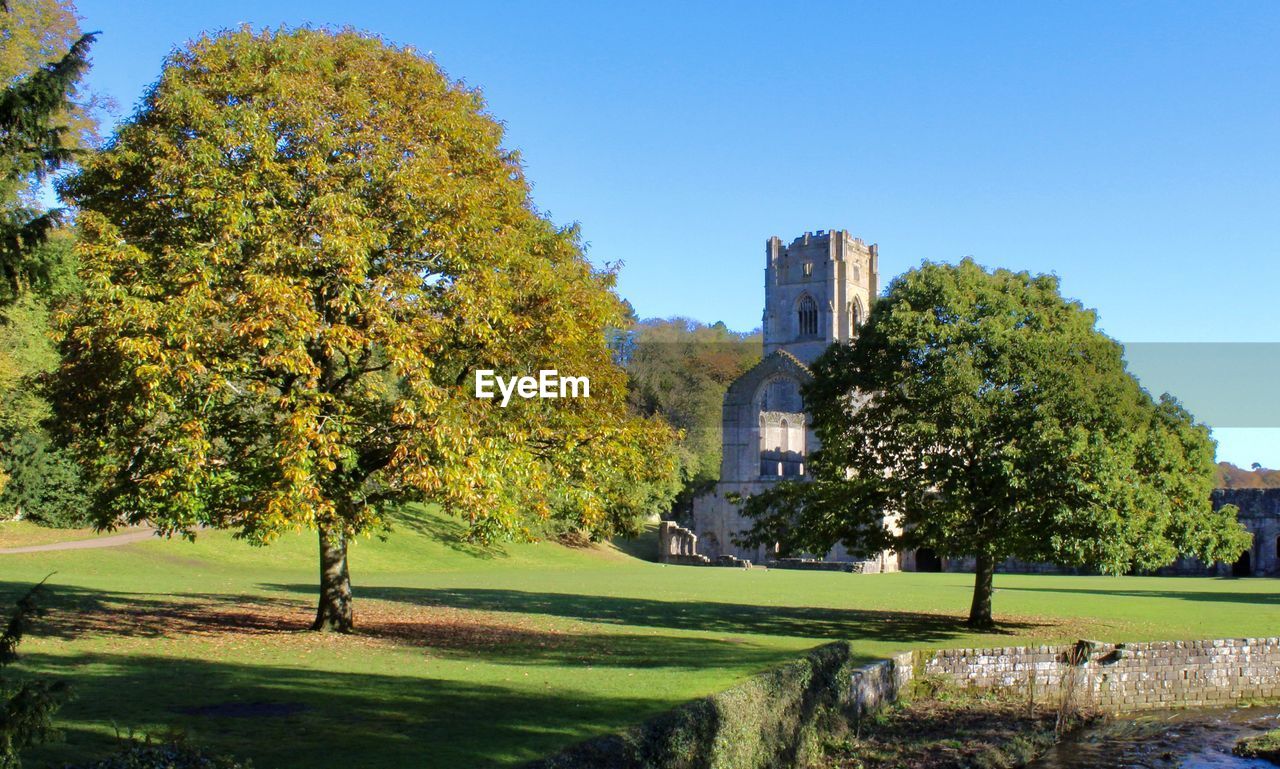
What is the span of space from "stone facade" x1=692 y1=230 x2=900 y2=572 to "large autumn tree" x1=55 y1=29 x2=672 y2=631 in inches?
744

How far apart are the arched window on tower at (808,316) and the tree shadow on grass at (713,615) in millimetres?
67928

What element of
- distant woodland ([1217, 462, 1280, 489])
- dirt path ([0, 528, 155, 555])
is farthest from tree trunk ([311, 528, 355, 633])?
distant woodland ([1217, 462, 1280, 489])

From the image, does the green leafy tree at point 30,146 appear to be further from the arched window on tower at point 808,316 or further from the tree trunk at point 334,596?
the arched window on tower at point 808,316

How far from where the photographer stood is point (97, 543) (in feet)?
122

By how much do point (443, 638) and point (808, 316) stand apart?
80.0 meters

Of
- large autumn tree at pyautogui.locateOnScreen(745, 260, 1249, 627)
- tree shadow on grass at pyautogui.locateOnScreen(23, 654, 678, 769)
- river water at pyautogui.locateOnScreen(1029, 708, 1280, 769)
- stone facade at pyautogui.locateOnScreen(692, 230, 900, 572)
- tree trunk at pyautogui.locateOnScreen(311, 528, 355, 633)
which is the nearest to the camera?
tree shadow on grass at pyautogui.locateOnScreen(23, 654, 678, 769)

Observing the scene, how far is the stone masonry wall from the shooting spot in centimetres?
1892

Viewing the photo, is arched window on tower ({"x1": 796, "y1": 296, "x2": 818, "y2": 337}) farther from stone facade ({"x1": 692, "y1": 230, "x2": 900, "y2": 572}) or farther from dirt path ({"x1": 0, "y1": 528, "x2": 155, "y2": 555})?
dirt path ({"x1": 0, "y1": 528, "x2": 155, "y2": 555})

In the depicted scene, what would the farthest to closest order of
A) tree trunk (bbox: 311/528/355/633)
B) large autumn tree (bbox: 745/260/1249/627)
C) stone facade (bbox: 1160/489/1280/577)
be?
stone facade (bbox: 1160/489/1280/577)
large autumn tree (bbox: 745/260/1249/627)
tree trunk (bbox: 311/528/355/633)

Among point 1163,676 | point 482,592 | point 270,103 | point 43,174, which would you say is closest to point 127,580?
point 482,592

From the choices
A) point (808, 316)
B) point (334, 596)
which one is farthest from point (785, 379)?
point (334, 596)

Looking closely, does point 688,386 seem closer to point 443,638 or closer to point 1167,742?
point 443,638

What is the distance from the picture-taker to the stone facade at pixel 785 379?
2657 inches

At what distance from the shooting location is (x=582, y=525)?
19.7 metres
